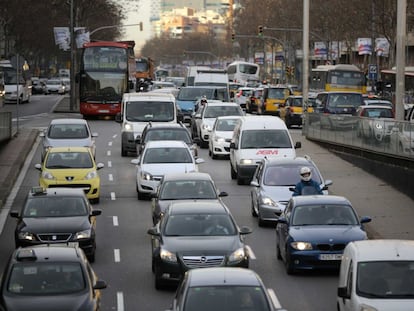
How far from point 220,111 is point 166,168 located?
1659 cm

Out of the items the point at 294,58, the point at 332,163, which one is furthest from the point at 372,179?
the point at 294,58

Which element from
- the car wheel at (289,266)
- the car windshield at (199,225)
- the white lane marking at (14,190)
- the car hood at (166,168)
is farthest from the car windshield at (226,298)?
the car hood at (166,168)

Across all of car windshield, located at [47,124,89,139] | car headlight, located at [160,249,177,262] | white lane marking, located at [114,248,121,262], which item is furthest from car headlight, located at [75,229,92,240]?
car windshield, located at [47,124,89,139]

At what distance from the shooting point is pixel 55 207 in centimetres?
2248

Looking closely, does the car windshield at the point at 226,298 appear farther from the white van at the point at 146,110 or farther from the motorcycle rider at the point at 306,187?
the white van at the point at 146,110

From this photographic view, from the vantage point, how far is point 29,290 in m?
15.0

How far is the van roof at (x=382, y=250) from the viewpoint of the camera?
49.9 ft

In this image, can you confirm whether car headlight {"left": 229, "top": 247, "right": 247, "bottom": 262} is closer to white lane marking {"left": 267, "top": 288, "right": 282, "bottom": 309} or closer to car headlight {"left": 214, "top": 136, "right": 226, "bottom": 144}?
white lane marking {"left": 267, "top": 288, "right": 282, "bottom": 309}

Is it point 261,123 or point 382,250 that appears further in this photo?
point 261,123

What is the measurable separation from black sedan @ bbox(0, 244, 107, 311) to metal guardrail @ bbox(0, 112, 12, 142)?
94.1ft

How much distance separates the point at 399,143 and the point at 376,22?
57752 millimetres

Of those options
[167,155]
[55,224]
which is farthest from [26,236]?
[167,155]

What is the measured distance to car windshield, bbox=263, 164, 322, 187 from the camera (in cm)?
2658

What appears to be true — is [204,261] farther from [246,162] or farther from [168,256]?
[246,162]
